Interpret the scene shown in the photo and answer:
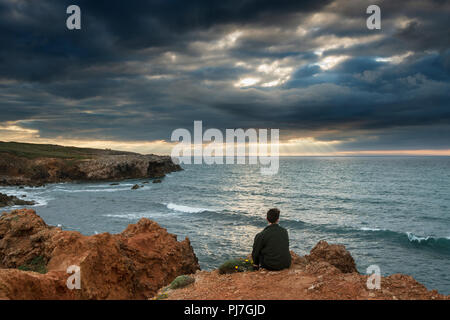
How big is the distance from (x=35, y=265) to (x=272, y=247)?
9.07 m

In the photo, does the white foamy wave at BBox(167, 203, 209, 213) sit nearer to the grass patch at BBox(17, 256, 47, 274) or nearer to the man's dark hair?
the grass patch at BBox(17, 256, 47, 274)

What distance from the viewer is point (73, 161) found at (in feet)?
297

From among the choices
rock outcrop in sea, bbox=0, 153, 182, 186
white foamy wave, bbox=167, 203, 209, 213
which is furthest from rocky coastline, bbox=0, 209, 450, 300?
rock outcrop in sea, bbox=0, 153, 182, 186

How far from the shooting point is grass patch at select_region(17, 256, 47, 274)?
10.3 metres

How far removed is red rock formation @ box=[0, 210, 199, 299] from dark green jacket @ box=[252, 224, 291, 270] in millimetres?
4876

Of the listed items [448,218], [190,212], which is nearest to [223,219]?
[190,212]

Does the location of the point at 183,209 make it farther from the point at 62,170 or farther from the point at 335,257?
the point at 62,170

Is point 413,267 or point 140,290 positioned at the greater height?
point 140,290

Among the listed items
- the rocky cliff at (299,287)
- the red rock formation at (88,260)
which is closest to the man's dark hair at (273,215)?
the rocky cliff at (299,287)

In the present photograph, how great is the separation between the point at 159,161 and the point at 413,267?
95696mm

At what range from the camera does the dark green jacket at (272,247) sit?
8.08m
